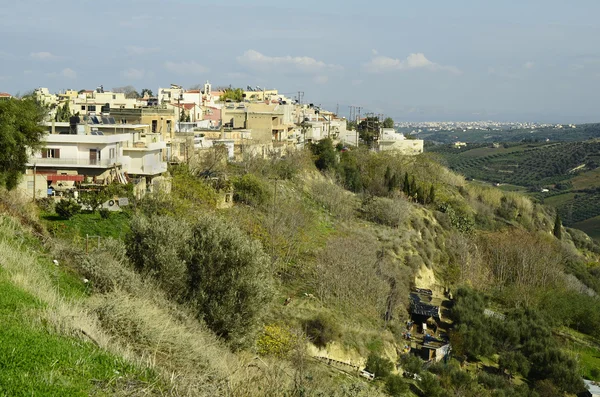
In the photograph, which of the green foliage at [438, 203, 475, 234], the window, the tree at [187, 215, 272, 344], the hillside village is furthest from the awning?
A: the green foliage at [438, 203, 475, 234]

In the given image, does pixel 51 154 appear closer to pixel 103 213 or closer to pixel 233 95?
pixel 103 213

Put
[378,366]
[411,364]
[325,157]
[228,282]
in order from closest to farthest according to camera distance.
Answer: [228,282] → [378,366] → [411,364] → [325,157]

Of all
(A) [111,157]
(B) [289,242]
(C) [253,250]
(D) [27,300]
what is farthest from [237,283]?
(A) [111,157]

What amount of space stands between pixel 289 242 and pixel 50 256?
1455 cm

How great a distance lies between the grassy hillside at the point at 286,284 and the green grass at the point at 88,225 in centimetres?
8

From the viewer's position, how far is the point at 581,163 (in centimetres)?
13625

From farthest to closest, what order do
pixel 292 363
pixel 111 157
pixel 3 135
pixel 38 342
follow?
pixel 111 157 → pixel 3 135 → pixel 292 363 → pixel 38 342

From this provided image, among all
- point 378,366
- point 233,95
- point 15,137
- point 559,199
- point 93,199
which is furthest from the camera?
point 559,199

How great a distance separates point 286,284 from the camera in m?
26.4

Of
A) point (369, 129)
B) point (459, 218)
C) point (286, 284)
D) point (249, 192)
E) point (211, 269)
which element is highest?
point (369, 129)

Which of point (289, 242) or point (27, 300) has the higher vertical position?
point (27, 300)

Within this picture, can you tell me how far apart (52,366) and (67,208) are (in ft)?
52.9

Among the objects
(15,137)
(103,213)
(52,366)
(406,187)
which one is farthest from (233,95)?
(52,366)

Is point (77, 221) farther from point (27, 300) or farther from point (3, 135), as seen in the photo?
point (27, 300)
